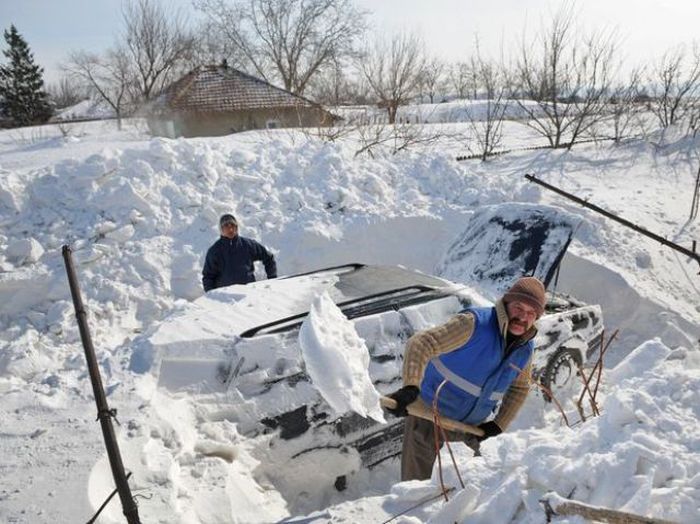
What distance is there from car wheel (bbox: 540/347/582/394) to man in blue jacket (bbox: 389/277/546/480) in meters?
1.70

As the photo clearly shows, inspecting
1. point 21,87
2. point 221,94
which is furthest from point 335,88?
point 21,87

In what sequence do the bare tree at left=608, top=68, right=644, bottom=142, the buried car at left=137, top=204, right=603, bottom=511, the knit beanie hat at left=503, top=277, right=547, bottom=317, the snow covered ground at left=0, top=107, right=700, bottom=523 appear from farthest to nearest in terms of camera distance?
the bare tree at left=608, top=68, right=644, bottom=142, the buried car at left=137, top=204, right=603, bottom=511, the knit beanie hat at left=503, top=277, right=547, bottom=317, the snow covered ground at left=0, top=107, right=700, bottom=523

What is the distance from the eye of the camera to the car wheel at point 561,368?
15.8ft

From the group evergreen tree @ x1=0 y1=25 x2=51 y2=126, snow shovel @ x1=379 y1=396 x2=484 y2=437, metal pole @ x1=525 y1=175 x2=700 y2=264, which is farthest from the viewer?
evergreen tree @ x1=0 y1=25 x2=51 y2=126

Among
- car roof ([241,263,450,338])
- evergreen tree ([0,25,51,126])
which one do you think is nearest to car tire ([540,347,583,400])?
car roof ([241,263,450,338])

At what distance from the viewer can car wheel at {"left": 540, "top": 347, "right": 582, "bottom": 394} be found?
15.8 feet

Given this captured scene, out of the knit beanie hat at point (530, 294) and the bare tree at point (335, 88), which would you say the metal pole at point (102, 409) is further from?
the bare tree at point (335, 88)

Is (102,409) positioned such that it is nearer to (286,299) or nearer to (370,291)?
(286,299)

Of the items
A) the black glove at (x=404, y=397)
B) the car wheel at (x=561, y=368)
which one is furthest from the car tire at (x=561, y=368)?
the black glove at (x=404, y=397)

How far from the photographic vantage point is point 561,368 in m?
4.96

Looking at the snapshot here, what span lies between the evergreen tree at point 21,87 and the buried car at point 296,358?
36.7 m

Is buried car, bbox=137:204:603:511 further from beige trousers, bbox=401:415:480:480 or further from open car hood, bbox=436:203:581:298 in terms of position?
open car hood, bbox=436:203:581:298

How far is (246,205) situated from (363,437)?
18.7 ft

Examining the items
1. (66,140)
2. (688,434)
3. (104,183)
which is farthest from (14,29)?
(688,434)
